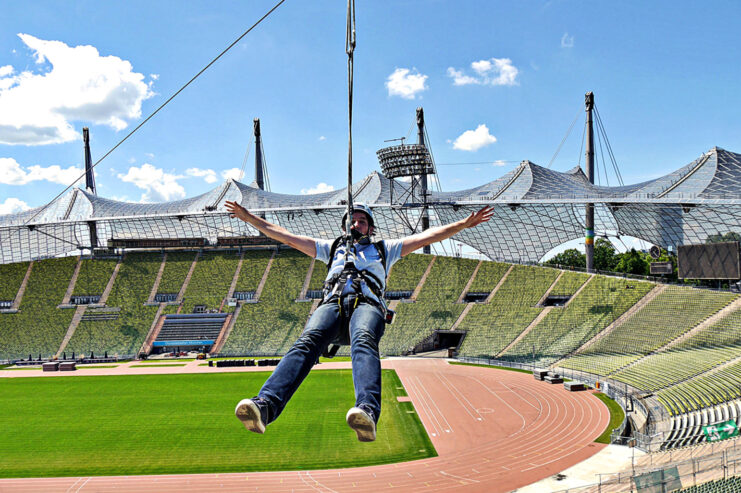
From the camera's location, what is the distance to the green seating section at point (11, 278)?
2844 inches

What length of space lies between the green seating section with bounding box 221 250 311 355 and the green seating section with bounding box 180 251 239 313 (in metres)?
4.21

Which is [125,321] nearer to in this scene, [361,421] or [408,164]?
[408,164]

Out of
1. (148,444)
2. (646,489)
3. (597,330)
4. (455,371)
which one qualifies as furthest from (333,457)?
(597,330)

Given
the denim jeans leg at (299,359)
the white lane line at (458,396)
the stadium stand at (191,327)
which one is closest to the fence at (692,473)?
the denim jeans leg at (299,359)

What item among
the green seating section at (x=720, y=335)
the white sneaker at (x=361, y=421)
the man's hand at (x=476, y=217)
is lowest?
the green seating section at (x=720, y=335)

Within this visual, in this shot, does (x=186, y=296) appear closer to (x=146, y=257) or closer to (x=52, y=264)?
(x=146, y=257)

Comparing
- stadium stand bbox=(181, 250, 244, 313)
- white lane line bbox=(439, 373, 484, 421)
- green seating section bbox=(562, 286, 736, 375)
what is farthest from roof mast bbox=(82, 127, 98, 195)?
green seating section bbox=(562, 286, 736, 375)

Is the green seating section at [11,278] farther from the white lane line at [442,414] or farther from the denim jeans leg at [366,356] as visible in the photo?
the denim jeans leg at [366,356]

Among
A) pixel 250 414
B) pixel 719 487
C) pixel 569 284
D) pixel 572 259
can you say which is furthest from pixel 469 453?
pixel 572 259

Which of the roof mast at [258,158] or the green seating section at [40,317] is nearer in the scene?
the green seating section at [40,317]

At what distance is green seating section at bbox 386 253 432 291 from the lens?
7166 cm

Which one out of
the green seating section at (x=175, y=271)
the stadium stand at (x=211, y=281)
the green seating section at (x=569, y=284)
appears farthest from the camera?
the green seating section at (x=175, y=271)

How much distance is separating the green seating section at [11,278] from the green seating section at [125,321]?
11743 millimetres

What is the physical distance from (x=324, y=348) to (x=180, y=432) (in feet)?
99.9
